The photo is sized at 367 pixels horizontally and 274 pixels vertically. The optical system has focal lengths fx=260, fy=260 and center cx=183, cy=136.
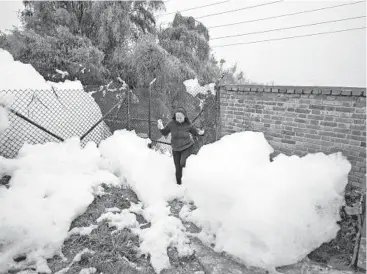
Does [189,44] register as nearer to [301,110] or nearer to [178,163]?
[178,163]

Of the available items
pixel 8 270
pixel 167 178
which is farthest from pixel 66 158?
pixel 8 270

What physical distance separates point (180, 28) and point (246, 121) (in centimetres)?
687

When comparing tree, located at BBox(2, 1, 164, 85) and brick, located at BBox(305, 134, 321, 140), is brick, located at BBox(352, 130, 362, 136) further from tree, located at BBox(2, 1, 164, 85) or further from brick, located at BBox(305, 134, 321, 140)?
tree, located at BBox(2, 1, 164, 85)

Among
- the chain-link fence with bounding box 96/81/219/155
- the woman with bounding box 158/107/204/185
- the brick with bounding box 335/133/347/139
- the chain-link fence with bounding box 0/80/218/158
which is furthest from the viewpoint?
the chain-link fence with bounding box 96/81/219/155

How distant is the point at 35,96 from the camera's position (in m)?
6.00

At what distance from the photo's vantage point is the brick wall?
382 cm

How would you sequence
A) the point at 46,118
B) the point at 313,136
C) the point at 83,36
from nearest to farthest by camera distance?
the point at 313,136, the point at 46,118, the point at 83,36

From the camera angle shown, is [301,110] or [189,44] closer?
[301,110]

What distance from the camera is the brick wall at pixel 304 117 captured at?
3.82 metres

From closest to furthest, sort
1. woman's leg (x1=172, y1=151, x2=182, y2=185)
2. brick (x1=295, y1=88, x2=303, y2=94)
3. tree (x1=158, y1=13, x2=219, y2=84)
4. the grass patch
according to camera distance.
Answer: the grass patch
brick (x1=295, y1=88, x2=303, y2=94)
woman's leg (x1=172, y1=151, x2=182, y2=185)
tree (x1=158, y1=13, x2=219, y2=84)

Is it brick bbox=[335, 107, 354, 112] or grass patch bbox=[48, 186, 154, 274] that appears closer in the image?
grass patch bbox=[48, 186, 154, 274]

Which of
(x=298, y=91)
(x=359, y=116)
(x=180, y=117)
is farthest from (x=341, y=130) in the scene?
(x=180, y=117)

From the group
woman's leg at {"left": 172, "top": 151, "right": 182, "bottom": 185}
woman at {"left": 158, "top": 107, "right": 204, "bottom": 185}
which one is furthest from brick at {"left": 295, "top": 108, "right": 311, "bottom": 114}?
woman's leg at {"left": 172, "top": 151, "right": 182, "bottom": 185}

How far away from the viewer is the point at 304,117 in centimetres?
432
